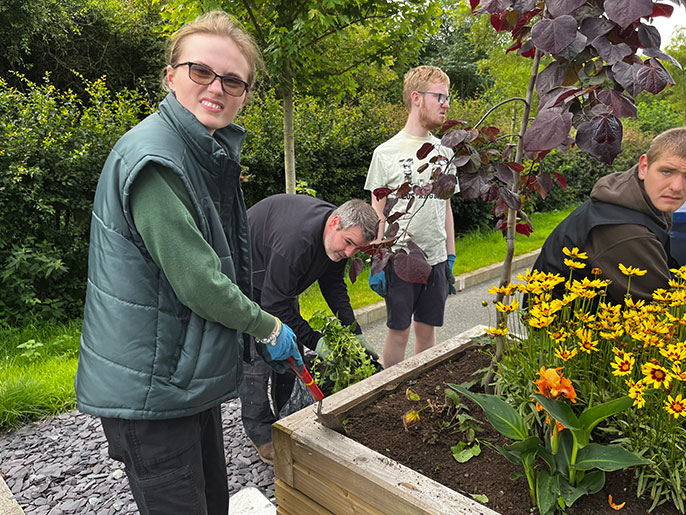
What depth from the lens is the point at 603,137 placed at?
1160mm

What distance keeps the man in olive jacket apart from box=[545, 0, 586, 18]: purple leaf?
1.08 meters

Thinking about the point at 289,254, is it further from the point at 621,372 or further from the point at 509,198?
the point at 621,372

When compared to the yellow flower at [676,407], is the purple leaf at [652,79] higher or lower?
higher

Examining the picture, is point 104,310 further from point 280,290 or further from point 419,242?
point 419,242

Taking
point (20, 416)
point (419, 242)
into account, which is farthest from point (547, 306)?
point (20, 416)

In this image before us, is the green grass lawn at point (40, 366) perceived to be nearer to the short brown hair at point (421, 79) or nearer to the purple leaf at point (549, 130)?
the short brown hair at point (421, 79)

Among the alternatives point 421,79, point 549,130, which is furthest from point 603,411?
point 421,79

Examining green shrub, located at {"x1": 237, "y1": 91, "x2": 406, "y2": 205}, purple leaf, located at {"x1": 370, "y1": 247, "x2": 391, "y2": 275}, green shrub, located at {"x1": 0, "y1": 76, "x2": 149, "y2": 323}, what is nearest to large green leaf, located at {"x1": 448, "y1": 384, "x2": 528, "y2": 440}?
purple leaf, located at {"x1": 370, "y1": 247, "x2": 391, "y2": 275}

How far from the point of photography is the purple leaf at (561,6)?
1.18m

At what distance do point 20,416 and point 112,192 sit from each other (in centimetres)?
241

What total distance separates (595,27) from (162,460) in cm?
170

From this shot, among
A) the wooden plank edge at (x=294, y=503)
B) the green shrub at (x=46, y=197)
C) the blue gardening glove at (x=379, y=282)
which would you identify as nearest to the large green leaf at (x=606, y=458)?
the wooden plank edge at (x=294, y=503)

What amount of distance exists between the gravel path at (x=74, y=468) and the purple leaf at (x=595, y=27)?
2.39 metres

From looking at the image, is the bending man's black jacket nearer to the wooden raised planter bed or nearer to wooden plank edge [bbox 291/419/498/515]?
the wooden raised planter bed
